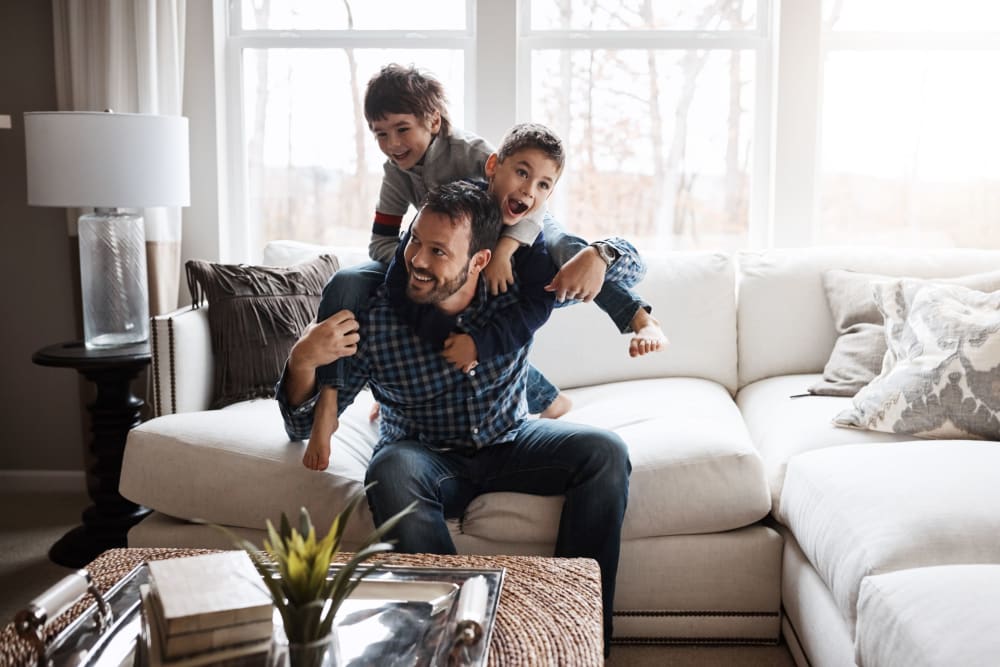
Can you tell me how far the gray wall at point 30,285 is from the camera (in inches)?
133

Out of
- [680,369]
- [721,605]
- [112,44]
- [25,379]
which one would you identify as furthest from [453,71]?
[721,605]

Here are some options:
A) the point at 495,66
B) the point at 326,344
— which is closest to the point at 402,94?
the point at 326,344

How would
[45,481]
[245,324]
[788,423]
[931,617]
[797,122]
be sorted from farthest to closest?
1. [45,481]
2. [797,122]
3. [245,324]
4. [788,423]
5. [931,617]

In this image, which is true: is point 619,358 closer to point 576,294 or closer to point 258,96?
point 576,294

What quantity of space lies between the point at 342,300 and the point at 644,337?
2.14ft

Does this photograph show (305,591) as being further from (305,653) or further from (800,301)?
(800,301)

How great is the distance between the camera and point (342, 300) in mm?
2045

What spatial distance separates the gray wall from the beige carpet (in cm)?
21

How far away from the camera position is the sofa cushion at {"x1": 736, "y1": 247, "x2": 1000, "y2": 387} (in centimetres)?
293

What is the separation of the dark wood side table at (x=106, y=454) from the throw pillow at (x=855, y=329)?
197cm

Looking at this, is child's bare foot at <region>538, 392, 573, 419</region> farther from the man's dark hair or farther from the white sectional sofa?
the man's dark hair

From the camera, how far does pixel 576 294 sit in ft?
6.74

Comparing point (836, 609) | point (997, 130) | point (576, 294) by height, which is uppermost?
point (997, 130)

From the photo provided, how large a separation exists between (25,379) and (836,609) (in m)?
2.98
